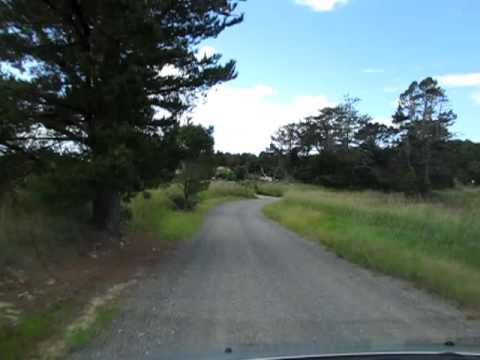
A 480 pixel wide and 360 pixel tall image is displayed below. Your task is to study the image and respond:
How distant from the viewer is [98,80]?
10906 mm

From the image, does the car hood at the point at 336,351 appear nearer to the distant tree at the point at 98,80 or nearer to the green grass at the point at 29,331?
the green grass at the point at 29,331

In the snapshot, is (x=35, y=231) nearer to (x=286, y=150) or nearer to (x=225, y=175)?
(x=225, y=175)

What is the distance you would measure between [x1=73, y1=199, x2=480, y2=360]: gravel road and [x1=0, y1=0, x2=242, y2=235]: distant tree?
9.27 ft

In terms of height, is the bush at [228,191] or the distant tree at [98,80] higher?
the distant tree at [98,80]

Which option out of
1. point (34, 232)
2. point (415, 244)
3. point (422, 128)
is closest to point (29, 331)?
point (34, 232)

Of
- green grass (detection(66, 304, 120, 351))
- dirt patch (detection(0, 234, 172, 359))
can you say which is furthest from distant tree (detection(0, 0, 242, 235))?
green grass (detection(66, 304, 120, 351))

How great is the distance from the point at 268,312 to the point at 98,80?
7212mm

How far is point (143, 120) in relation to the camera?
12.0m

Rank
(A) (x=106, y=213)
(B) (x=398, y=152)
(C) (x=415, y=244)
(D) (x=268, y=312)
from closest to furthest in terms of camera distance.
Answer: (D) (x=268, y=312) < (C) (x=415, y=244) < (A) (x=106, y=213) < (B) (x=398, y=152)

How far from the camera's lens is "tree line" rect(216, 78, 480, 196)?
237ft

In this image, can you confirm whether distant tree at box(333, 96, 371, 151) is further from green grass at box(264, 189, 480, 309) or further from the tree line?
green grass at box(264, 189, 480, 309)

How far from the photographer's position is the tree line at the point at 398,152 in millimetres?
72312

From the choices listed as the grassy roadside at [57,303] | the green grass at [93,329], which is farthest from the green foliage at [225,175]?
the green grass at [93,329]

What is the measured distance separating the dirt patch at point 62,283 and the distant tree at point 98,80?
1697mm
